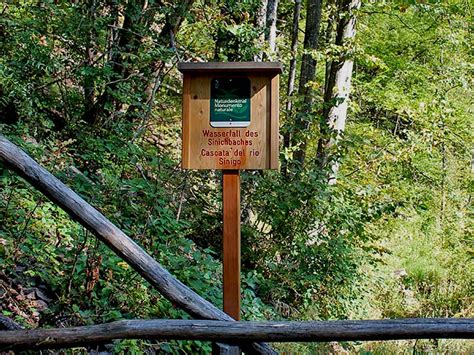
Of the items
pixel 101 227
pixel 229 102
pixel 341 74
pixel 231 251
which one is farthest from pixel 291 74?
pixel 101 227

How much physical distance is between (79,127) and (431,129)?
6092 mm

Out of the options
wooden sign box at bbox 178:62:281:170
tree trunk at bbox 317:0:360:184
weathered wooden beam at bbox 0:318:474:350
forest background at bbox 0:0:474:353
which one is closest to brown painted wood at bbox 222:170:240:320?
wooden sign box at bbox 178:62:281:170

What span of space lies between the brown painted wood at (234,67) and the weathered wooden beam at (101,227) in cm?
111

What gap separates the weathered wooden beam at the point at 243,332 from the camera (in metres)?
2.95

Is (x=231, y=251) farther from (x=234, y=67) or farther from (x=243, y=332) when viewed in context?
(x=234, y=67)

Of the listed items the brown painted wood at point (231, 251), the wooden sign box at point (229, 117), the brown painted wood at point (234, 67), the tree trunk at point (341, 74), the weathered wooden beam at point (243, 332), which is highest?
the tree trunk at point (341, 74)

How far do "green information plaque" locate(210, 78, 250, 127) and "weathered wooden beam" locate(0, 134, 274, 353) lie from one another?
0.99m

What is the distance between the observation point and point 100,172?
657 cm

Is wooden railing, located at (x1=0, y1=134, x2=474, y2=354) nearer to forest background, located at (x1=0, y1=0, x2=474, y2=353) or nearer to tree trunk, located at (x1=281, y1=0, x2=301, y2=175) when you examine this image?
forest background, located at (x1=0, y1=0, x2=474, y2=353)

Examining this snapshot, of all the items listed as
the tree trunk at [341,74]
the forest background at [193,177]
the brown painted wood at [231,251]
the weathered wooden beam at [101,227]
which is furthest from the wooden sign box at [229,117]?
the tree trunk at [341,74]

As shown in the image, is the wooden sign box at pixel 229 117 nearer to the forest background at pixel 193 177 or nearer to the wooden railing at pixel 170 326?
the wooden railing at pixel 170 326

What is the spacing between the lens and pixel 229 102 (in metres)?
3.69

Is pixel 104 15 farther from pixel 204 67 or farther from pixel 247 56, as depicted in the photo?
pixel 204 67

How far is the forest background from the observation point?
460cm
